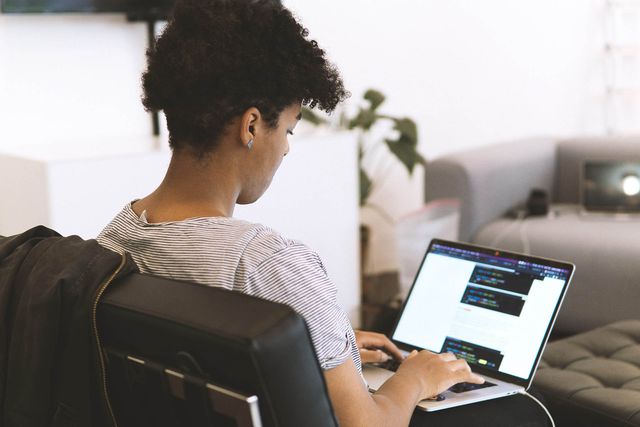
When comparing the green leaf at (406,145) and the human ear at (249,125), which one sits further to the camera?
the green leaf at (406,145)

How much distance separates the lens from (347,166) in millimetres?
3383

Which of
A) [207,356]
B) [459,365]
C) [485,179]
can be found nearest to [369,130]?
[485,179]

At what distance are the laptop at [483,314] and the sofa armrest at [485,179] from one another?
1645 mm

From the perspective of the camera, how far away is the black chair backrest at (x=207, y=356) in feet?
3.27

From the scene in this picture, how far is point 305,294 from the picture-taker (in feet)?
3.88

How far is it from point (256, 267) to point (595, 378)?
1182 millimetres

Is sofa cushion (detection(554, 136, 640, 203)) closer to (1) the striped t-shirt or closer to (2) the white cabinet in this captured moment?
(2) the white cabinet

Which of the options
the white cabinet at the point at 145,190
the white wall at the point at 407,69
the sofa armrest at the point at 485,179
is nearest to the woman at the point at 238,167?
the white cabinet at the point at 145,190

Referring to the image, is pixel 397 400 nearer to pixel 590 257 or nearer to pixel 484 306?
pixel 484 306

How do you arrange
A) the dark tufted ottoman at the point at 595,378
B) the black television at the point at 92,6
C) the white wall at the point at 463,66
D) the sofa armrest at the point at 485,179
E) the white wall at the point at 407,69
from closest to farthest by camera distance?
the dark tufted ottoman at the point at 595,378, the black television at the point at 92,6, the white wall at the point at 407,69, the sofa armrest at the point at 485,179, the white wall at the point at 463,66

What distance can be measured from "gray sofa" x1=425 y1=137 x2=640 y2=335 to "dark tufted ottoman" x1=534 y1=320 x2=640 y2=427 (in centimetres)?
76

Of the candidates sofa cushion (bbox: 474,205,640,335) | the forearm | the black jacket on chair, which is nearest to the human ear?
the black jacket on chair

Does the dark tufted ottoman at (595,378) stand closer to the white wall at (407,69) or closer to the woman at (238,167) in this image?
the woman at (238,167)

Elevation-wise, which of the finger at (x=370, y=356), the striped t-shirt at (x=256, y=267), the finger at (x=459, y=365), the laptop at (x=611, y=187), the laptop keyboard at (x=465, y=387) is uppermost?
the striped t-shirt at (x=256, y=267)
